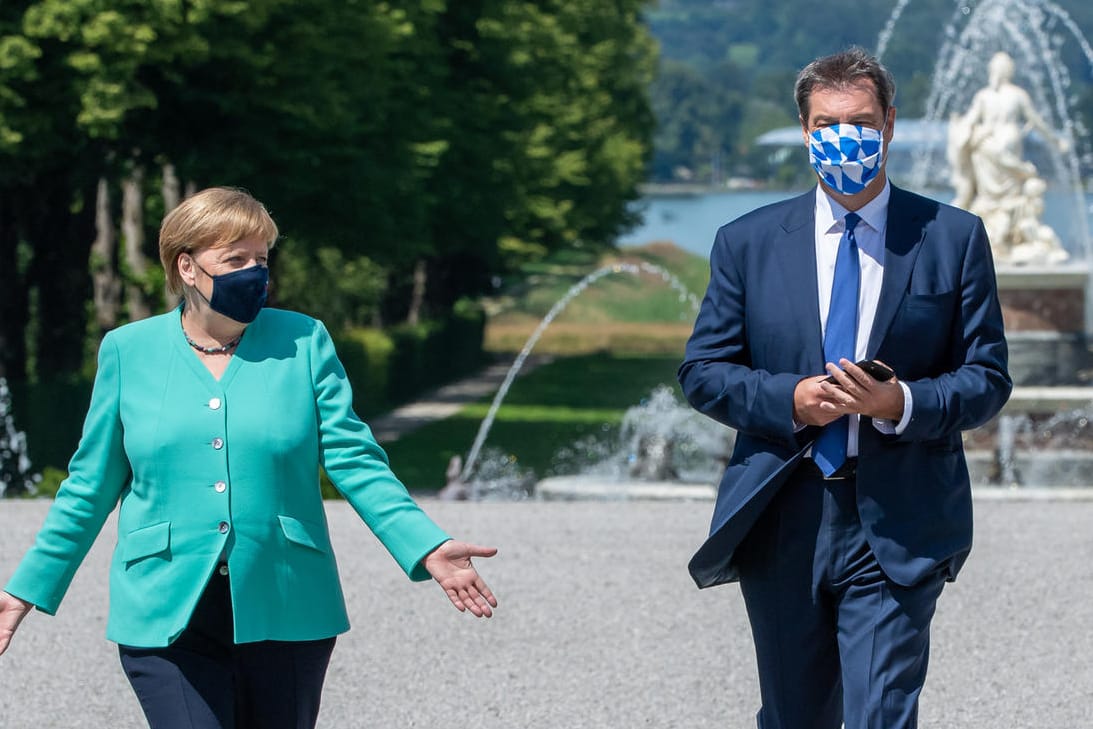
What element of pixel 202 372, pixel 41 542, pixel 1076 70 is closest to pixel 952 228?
pixel 202 372

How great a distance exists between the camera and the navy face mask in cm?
394

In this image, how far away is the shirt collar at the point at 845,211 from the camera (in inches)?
163

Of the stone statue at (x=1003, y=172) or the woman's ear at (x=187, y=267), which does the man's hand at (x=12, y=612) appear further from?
the stone statue at (x=1003, y=172)

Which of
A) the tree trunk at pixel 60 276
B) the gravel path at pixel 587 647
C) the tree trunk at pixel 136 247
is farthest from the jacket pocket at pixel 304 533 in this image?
the tree trunk at pixel 136 247

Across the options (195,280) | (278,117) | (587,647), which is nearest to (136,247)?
(278,117)

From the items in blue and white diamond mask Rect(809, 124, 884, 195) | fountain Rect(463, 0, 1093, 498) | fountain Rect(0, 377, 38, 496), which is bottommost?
fountain Rect(0, 377, 38, 496)

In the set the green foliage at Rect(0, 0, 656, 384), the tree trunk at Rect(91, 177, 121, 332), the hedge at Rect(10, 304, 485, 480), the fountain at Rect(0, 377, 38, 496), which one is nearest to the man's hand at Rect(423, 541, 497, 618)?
the hedge at Rect(10, 304, 485, 480)

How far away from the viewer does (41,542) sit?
13.4 feet

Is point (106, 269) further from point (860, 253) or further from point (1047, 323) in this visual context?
point (860, 253)

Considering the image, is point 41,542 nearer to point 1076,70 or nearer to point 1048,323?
point 1048,323

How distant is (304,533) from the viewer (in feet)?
13.3

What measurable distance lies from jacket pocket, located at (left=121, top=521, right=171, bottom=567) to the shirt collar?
58.7 inches

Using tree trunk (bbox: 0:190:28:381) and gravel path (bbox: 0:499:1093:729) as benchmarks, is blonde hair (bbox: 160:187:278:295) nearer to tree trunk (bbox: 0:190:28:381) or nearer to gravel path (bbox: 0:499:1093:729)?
gravel path (bbox: 0:499:1093:729)

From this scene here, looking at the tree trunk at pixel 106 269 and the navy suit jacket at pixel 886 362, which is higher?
the navy suit jacket at pixel 886 362
